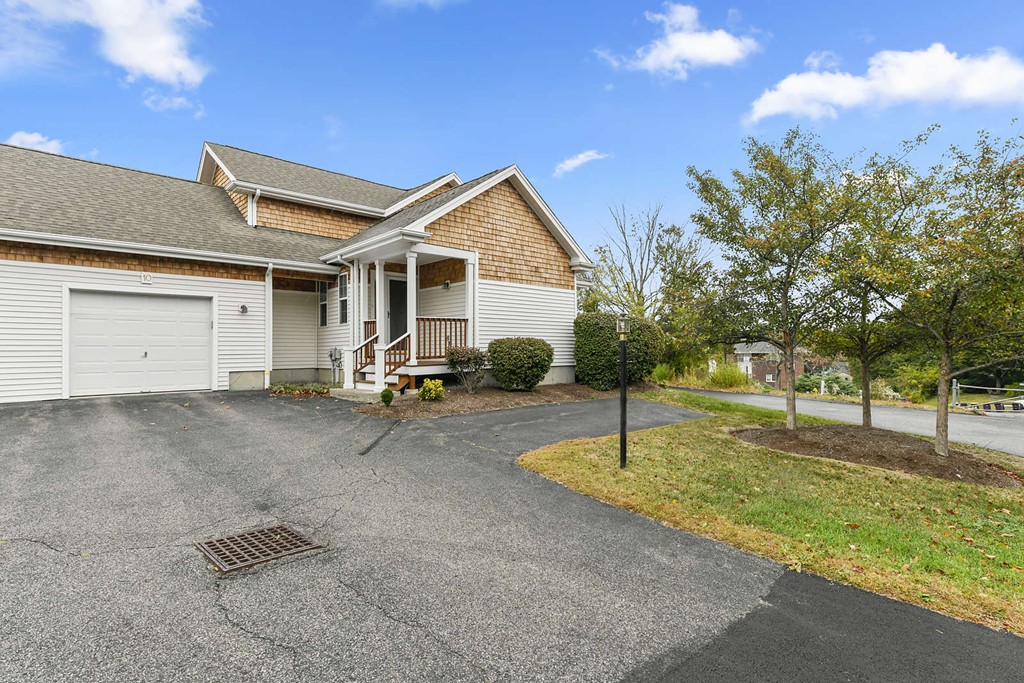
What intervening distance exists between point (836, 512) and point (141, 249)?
43.0 feet

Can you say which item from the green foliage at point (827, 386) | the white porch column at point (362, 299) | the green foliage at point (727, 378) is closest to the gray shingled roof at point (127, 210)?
the white porch column at point (362, 299)

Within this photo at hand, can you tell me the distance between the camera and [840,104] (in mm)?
13586

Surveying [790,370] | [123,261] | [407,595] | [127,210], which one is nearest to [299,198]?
[127,210]

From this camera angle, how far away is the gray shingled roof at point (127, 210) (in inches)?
415

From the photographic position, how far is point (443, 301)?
13.7 metres

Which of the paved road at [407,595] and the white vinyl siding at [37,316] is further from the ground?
the white vinyl siding at [37,316]

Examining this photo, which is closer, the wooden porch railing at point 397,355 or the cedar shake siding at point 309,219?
the wooden porch railing at point 397,355

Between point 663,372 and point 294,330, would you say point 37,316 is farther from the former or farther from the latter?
point 663,372

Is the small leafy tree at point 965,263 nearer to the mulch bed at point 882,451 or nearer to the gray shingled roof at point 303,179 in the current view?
the mulch bed at point 882,451

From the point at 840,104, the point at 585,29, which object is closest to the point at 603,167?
the point at 585,29

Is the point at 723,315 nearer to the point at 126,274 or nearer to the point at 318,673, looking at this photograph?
the point at 318,673

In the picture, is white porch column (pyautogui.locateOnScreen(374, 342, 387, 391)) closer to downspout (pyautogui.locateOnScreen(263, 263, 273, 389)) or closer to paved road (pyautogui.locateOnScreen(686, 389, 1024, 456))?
downspout (pyautogui.locateOnScreen(263, 263, 273, 389))

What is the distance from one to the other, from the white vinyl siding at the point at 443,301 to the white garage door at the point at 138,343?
5349mm

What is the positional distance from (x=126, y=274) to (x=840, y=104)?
Result: 18.3 m
